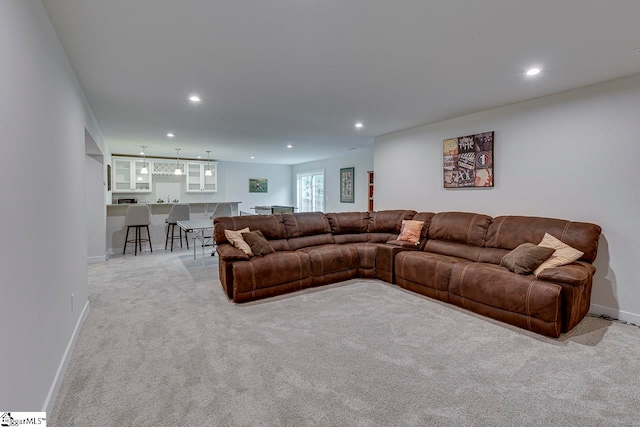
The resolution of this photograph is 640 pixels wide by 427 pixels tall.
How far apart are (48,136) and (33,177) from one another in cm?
50

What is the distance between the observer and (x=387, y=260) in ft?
14.7

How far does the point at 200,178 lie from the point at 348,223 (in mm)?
5813

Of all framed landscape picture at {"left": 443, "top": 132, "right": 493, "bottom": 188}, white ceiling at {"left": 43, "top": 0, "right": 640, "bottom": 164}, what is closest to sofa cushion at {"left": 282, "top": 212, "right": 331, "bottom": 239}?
white ceiling at {"left": 43, "top": 0, "right": 640, "bottom": 164}

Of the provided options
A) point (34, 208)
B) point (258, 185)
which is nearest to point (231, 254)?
point (34, 208)

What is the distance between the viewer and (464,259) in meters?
4.00

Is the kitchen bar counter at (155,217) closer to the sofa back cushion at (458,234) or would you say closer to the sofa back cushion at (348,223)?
the sofa back cushion at (348,223)

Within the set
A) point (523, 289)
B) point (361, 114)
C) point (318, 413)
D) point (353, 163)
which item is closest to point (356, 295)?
point (523, 289)

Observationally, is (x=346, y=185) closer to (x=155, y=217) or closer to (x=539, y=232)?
(x=155, y=217)

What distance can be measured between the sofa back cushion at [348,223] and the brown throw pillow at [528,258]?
2.45m

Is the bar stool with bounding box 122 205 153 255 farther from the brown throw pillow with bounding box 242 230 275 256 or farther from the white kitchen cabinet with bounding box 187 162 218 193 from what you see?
the brown throw pillow with bounding box 242 230 275 256

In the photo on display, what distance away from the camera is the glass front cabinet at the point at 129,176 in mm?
8055

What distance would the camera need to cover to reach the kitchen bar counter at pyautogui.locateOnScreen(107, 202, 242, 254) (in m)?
6.46

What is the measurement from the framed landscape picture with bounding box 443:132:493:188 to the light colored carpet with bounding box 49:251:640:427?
6.40 ft

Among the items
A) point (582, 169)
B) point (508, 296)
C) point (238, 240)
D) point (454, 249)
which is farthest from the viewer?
point (454, 249)
